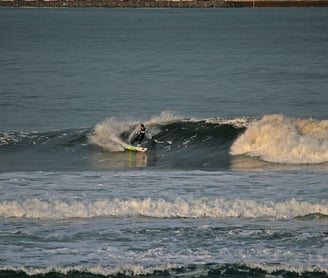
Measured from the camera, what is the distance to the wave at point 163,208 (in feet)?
72.1

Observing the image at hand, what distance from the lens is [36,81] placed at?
68688 mm

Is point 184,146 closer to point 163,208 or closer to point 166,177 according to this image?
point 166,177

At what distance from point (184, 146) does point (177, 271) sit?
1701cm

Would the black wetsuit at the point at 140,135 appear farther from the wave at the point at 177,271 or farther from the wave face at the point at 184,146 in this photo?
the wave at the point at 177,271

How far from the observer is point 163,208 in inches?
886

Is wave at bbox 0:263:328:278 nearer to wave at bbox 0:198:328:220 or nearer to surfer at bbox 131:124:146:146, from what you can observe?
wave at bbox 0:198:328:220

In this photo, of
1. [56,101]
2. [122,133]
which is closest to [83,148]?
[122,133]

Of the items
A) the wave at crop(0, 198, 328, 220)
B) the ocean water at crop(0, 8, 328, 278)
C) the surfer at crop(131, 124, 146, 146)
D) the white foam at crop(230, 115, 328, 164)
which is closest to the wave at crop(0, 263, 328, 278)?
the ocean water at crop(0, 8, 328, 278)

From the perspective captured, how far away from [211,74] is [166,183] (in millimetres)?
48804

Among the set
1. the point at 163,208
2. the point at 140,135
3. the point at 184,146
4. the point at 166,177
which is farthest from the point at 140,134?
the point at 163,208

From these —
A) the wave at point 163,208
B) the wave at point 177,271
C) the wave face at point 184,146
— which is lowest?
the wave face at point 184,146

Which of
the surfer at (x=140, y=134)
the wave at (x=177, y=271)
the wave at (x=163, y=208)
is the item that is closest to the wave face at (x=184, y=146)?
the surfer at (x=140, y=134)

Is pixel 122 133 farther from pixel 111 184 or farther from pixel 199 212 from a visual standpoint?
pixel 199 212

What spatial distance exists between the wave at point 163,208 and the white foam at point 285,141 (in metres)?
7.73
